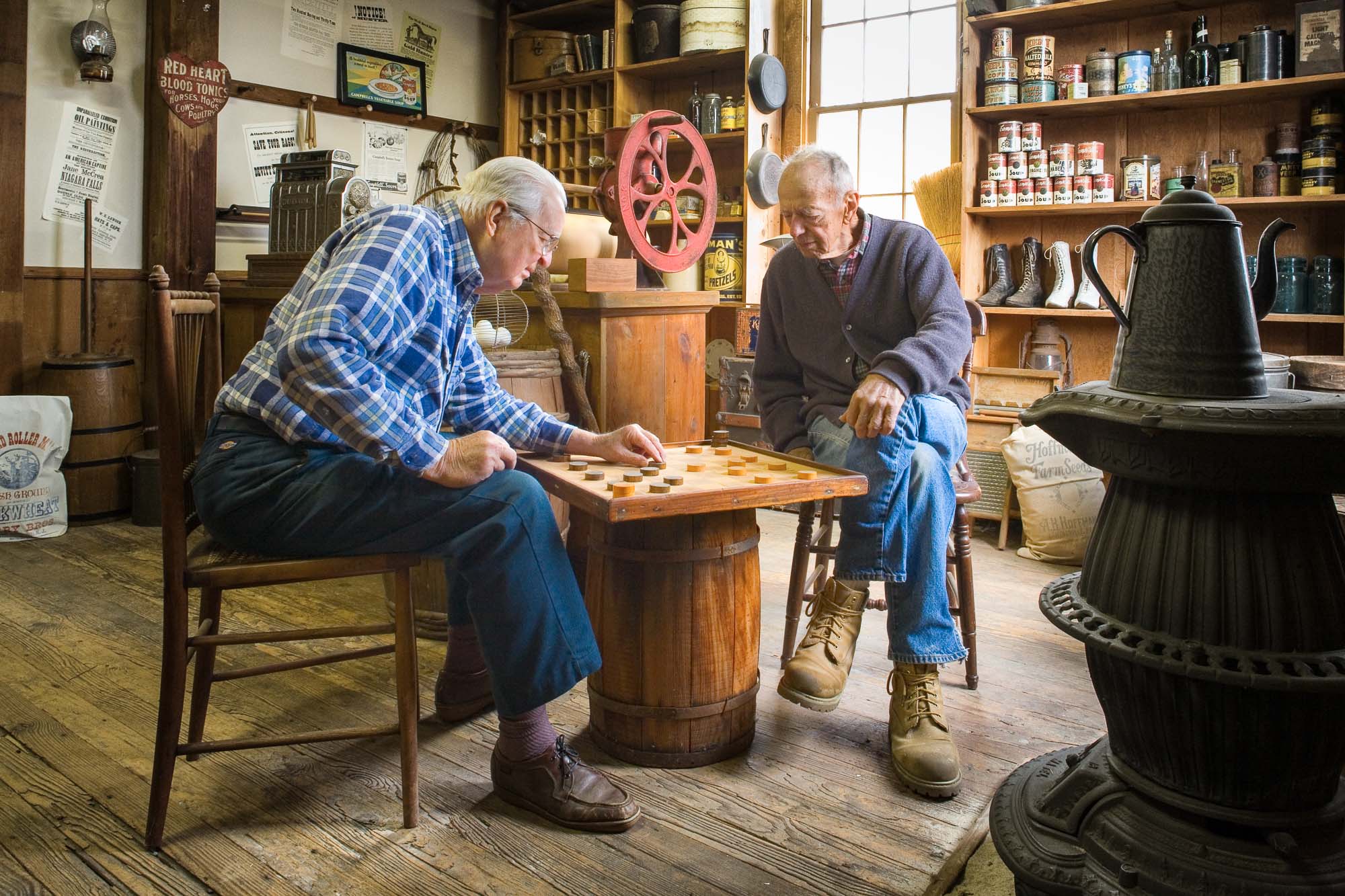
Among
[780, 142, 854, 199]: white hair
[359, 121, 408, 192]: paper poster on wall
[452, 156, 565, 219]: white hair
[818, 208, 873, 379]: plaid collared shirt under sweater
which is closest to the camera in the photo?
[452, 156, 565, 219]: white hair

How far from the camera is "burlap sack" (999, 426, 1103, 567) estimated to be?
394 cm

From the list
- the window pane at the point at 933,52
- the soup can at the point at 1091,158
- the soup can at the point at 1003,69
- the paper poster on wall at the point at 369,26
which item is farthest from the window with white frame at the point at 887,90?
the paper poster on wall at the point at 369,26

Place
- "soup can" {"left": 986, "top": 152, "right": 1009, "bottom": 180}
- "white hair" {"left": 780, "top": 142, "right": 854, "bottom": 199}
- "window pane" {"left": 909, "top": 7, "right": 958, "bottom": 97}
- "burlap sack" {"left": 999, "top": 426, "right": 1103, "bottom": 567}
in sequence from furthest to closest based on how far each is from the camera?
"window pane" {"left": 909, "top": 7, "right": 958, "bottom": 97}, "soup can" {"left": 986, "top": 152, "right": 1009, "bottom": 180}, "burlap sack" {"left": 999, "top": 426, "right": 1103, "bottom": 567}, "white hair" {"left": 780, "top": 142, "right": 854, "bottom": 199}

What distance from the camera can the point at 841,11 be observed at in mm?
5203

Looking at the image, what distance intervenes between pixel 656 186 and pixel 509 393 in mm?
760

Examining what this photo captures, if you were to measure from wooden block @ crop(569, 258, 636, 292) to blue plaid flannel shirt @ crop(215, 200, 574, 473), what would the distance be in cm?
92

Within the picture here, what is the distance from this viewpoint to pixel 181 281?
4.73m

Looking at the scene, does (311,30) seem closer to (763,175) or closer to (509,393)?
(763,175)

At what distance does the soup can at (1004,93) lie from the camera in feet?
14.3

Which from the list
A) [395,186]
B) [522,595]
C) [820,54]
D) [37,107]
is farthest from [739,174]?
[522,595]

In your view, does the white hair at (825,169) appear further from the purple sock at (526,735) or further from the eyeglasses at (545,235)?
the purple sock at (526,735)

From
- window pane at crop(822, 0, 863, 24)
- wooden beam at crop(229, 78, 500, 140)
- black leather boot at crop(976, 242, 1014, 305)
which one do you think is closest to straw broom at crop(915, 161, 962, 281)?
black leather boot at crop(976, 242, 1014, 305)

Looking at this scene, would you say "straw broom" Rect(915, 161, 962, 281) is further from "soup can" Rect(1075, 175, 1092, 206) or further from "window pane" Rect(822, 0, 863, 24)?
"window pane" Rect(822, 0, 863, 24)

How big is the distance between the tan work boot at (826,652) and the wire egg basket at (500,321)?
1274mm
